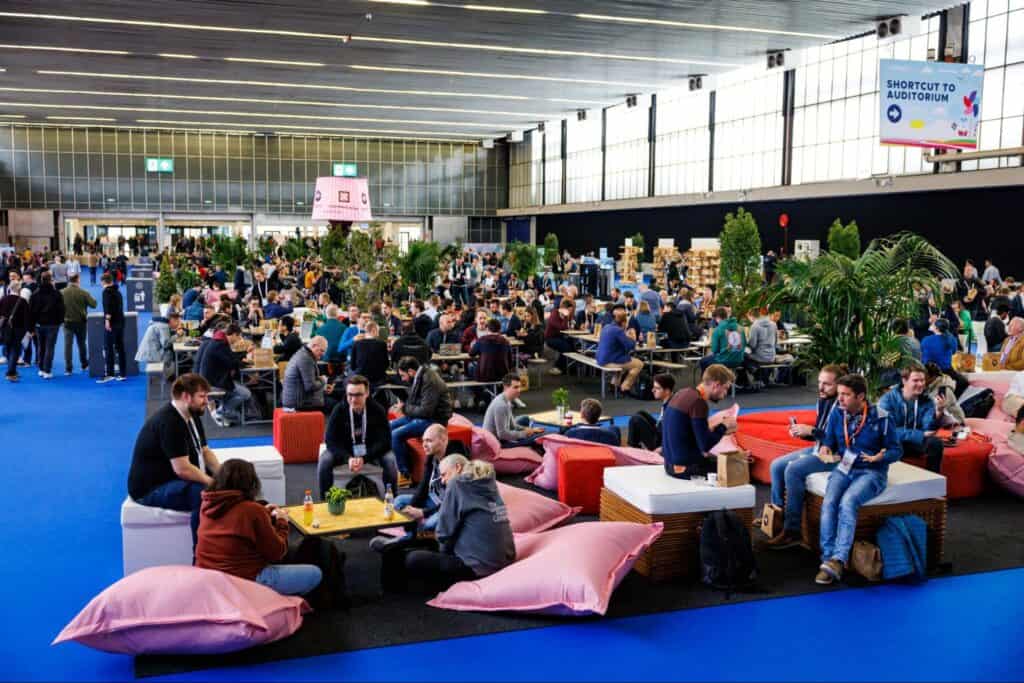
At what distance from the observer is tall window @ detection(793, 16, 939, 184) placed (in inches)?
950

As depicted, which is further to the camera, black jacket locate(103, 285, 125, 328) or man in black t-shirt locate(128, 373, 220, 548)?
black jacket locate(103, 285, 125, 328)

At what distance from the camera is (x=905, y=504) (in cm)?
609

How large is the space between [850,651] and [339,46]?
20.4 metres

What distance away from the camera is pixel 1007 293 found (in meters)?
17.7

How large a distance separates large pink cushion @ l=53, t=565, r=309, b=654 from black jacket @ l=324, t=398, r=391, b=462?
102 inches

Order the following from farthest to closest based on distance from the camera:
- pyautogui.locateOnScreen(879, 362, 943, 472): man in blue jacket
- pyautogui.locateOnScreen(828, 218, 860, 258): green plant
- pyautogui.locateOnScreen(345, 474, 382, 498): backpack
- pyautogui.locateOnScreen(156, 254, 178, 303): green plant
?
pyautogui.locateOnScreen(828, 218, 860, 258): green plant → pyautogui.locateOnScreen(156, 254, 178, 303): green plant → pyautogui.locateOnScreen(879, 362, 943, 472): man in blue jacket → pyautogui.locateOnScreen(345, 474, 382, 498): backpack

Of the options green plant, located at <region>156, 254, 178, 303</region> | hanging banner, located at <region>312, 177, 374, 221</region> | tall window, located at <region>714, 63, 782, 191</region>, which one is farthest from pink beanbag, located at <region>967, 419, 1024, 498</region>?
tall window, located at <region>714, 63, 782, 191</region>

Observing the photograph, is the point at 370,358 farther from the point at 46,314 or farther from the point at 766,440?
the point at 46,314

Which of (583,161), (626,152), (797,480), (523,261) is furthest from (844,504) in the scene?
(583,161)

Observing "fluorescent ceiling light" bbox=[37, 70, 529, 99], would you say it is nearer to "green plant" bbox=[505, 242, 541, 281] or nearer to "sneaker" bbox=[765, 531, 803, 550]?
"green plant" bbox=[505, 242, 541, 281]

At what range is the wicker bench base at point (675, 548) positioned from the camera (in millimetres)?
5824

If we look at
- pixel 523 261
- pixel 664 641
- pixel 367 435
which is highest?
pixel 523 261

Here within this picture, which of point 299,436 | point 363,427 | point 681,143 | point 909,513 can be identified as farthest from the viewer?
point 681,143

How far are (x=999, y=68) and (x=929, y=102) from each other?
26.6ft
